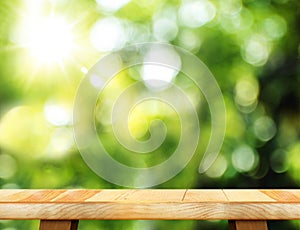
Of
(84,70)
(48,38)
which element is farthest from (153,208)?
(48,38)

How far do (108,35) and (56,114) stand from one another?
1.27ft

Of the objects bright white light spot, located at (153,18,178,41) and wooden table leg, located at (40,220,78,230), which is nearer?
wooden table leg, located at (40,220,78,230)

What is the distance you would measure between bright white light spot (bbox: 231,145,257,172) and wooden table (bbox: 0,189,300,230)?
3.83 feet

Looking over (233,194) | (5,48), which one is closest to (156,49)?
(5,48)

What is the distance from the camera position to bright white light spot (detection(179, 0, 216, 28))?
2.04 m

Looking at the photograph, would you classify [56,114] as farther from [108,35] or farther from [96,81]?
[108,35]

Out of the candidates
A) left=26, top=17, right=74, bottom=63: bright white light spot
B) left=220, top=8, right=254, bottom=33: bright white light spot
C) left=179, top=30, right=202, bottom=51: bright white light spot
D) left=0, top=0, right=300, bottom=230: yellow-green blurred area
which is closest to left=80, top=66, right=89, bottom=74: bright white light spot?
left=0, top=0, right=300, bottom=230: yellow-green blurred area

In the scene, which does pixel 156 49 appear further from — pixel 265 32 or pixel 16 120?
pixel 16 120

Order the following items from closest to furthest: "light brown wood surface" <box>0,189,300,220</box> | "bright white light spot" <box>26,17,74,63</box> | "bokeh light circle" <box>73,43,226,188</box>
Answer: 1. "light brown wood surface" <box>0,189,300,220</box>
2. "bokeh light circle" <box>73,43,226,188</box>
3. "bright white light spot" <box>26,17,74,63</box>

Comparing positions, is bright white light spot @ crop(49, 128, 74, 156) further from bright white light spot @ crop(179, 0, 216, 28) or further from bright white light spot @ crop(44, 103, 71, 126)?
bright white light spot @ crop(179, 0, 216, 28)

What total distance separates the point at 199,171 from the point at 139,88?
0.40 metres

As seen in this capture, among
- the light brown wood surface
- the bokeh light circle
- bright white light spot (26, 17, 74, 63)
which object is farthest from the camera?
bright white light spot (26, 17, 74, 63)

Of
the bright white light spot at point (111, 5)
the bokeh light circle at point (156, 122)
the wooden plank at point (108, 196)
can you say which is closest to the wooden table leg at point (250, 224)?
the wooden plank at point (108, 196)

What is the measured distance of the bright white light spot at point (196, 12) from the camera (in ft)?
6.69
